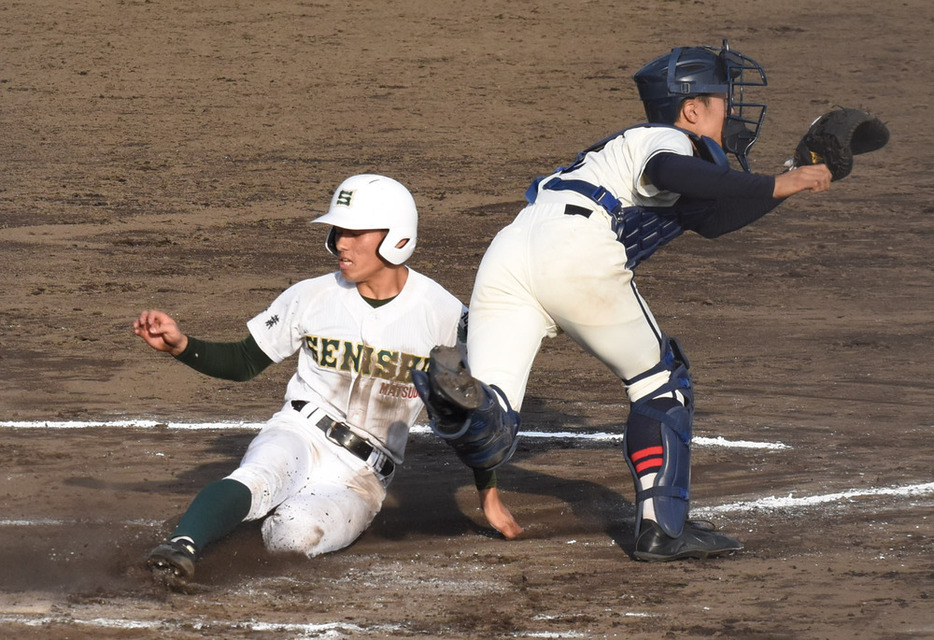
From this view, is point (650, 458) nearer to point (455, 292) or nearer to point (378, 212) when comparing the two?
point (378, 212)

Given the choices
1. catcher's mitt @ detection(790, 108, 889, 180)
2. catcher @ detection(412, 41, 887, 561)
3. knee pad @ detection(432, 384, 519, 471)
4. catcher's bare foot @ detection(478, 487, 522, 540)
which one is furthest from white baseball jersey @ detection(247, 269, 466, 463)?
catcher's mitt @ detection(790, 108, 889, 180)

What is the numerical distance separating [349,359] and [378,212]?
54cm

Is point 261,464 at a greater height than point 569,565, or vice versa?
point 261,464

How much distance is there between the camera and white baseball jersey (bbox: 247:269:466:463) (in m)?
4.98

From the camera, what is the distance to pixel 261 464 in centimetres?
475

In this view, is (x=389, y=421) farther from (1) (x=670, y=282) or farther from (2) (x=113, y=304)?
(1) (x=670, y=282)

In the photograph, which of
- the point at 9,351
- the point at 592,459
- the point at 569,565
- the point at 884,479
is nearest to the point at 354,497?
the point at 569,565

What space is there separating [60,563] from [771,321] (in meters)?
5.43

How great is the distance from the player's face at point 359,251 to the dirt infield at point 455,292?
0.99 m

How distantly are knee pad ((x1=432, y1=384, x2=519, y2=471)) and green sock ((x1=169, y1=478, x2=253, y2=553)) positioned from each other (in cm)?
72

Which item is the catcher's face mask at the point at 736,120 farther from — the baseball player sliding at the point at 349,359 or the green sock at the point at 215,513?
the green sock at the point at 215,513

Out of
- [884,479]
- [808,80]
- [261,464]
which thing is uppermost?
[808,80]

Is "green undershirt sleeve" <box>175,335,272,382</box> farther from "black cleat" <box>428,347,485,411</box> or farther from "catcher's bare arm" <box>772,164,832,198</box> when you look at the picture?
"catcher's bare arm" <box>772,164,832,198</box>

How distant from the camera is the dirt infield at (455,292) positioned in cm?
449
